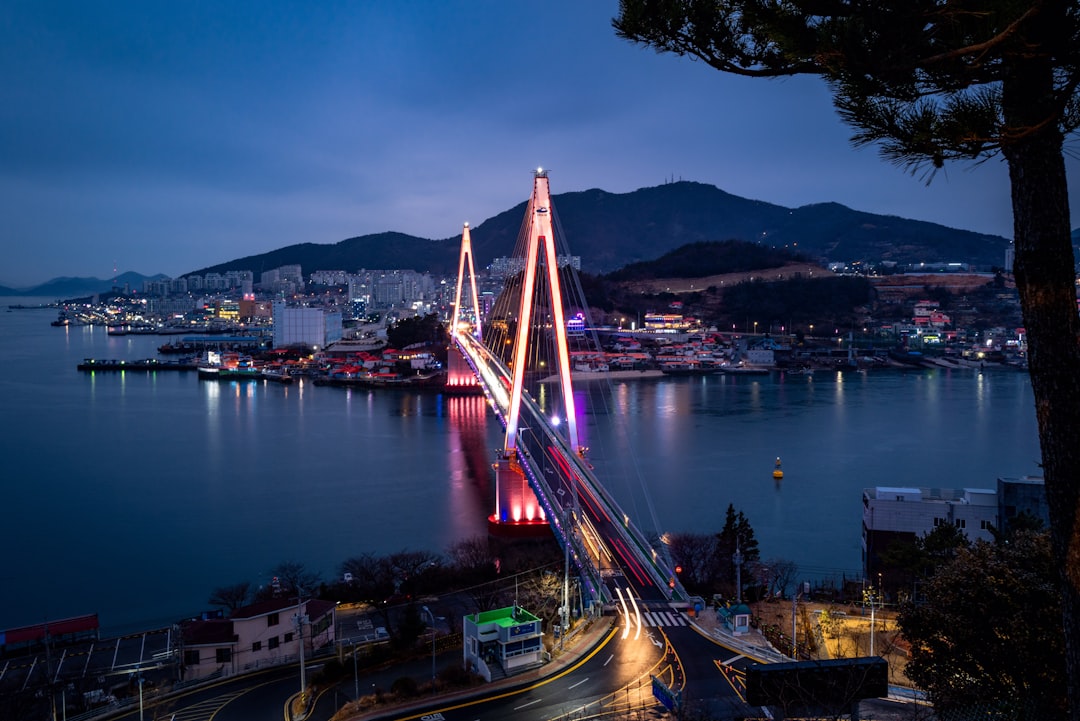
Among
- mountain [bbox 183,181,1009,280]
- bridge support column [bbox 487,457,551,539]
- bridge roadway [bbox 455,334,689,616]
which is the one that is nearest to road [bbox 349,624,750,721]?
bridge roadway [bbox 455,334,689,616]

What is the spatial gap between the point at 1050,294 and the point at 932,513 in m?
3.83

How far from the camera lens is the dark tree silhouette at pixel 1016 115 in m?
0.66

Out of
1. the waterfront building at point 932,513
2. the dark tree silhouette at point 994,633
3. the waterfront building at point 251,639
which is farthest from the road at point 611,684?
the waterfront building at point 932,513

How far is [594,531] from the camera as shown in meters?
3.84

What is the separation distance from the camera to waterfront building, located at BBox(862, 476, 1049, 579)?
3932mm

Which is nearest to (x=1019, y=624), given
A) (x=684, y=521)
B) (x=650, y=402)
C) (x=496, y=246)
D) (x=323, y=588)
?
(x=323, y=588)

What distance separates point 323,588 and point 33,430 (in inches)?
259

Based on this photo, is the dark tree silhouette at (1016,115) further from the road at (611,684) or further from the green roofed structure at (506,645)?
the green roofed structure at (506,645)

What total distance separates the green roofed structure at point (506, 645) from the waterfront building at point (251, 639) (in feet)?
2.73

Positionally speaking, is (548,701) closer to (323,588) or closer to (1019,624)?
(1019,624)

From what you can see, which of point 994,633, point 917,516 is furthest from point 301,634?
point 917,516

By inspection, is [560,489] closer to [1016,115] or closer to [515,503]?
[515,503]

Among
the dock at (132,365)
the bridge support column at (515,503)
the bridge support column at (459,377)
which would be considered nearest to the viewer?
the bridge support column at (515,503)

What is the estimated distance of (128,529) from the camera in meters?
5.25
